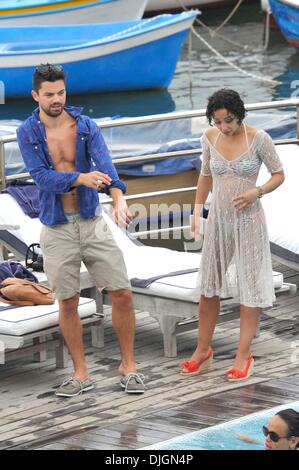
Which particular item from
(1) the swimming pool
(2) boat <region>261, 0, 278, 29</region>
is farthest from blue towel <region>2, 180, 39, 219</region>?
(2) boat <region>261, 0, 278, 29</region>

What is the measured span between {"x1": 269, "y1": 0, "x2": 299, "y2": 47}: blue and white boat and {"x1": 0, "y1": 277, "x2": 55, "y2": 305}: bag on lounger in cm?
2275

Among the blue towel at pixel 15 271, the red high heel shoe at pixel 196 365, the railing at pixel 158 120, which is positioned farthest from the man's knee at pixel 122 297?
the railing at pixel 158 120

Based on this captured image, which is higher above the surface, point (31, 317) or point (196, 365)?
point (31, 317)

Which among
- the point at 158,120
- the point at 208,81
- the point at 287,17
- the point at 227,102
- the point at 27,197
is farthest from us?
the point at 287,17

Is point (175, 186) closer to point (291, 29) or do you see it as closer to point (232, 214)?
point (232, 214)

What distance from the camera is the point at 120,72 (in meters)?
25.9

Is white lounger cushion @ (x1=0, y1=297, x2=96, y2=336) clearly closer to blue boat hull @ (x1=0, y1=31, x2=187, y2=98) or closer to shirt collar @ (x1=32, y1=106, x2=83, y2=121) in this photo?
shirt collar @ (x1=32, y1=106, x2=83, y2=121)

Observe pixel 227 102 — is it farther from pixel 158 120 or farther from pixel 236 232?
pixel 158 120

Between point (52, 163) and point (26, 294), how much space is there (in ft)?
2.82

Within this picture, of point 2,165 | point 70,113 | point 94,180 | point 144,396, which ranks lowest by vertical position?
point 144,396

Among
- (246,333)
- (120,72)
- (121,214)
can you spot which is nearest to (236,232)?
(246,333)

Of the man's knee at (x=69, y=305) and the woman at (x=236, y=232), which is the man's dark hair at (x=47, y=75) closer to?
the woman at (x=236, y=232)

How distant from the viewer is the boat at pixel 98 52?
80.9 feet

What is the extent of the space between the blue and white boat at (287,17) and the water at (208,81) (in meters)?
0.53
